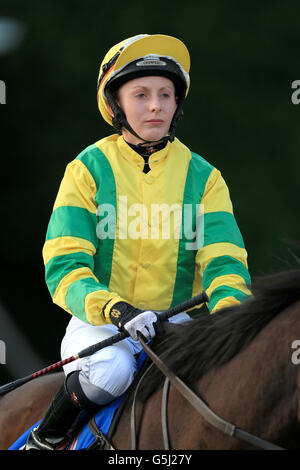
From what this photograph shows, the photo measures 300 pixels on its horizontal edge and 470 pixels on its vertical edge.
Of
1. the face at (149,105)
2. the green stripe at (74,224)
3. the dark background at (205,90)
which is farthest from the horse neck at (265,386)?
the dark background at (205,90)

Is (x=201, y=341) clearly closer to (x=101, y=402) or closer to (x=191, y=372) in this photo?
(x=191, y=372)

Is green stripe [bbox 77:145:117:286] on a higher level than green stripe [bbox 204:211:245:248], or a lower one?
higher

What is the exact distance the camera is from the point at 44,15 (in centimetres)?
358

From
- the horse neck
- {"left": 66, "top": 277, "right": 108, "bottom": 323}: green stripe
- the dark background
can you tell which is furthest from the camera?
the dark background

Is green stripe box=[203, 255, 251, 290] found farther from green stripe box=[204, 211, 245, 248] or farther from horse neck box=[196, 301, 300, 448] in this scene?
horse neck box=[196, 301, 300, 448]

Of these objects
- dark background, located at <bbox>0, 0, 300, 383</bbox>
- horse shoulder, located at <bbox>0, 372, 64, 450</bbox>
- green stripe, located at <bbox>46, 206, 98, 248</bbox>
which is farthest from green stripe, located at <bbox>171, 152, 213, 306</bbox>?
dark background, located at <bbox>0, 0, 300, 383</bbox>

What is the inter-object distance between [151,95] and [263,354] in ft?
2.72

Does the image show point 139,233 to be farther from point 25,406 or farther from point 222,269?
point 25,406

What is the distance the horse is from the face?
564mm

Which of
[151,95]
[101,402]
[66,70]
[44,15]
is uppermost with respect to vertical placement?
[44,15]

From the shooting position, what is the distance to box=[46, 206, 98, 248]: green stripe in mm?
1848

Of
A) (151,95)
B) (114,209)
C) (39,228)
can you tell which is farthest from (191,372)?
(39,228)

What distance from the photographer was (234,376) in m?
1.44

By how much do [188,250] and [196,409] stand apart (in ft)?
1.93
